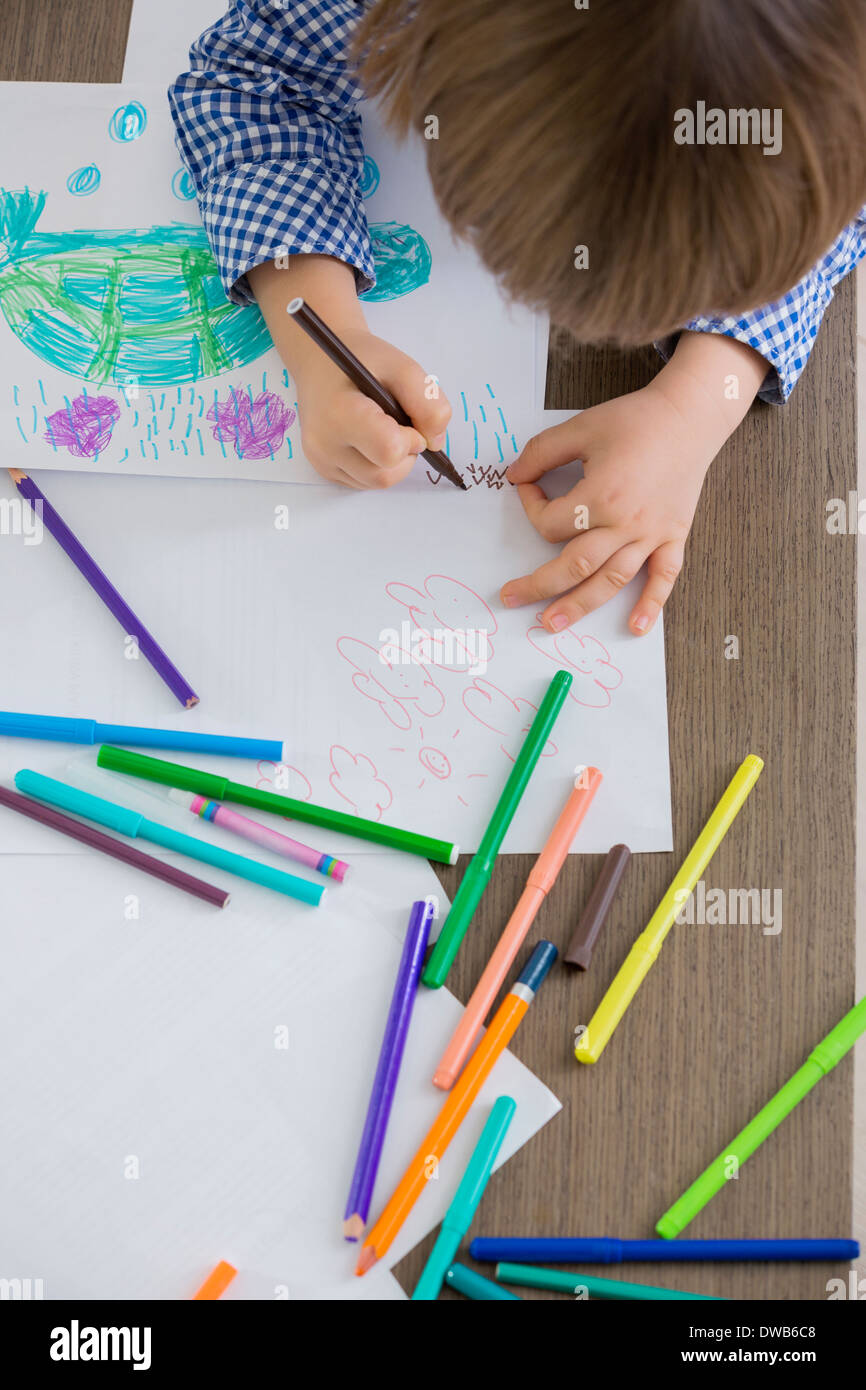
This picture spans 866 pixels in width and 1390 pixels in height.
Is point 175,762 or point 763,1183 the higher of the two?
point 175,762

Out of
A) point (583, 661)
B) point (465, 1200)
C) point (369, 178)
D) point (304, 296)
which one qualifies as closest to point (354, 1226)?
point (465, 1200)

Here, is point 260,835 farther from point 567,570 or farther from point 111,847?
point 567,570

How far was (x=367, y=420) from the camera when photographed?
0.56 metres

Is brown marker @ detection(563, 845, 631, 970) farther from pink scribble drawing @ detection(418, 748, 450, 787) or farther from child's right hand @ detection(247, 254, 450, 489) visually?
child's right hand @ detection(247, 254, 450, 489)

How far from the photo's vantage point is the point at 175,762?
1.77ft

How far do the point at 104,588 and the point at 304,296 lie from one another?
0.70 ft

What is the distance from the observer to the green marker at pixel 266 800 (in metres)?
0.51

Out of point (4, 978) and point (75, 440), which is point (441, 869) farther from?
point (75, 440)

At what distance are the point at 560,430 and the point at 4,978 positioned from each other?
403 mm

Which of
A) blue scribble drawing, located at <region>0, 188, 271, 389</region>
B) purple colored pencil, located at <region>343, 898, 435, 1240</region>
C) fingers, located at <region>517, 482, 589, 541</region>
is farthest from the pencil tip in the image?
blue scribble drawing, located at <region>0, 188, 271, 389</region>

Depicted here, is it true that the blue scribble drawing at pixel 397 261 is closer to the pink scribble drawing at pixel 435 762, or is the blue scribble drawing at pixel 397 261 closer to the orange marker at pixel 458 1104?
the pink scribble drawing at pixel 435 762

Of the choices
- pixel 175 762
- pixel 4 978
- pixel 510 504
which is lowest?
pixel 4 978

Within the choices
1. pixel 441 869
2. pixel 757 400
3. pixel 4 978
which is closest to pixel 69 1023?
pixel 4 978

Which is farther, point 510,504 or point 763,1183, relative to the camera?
point 510,504
